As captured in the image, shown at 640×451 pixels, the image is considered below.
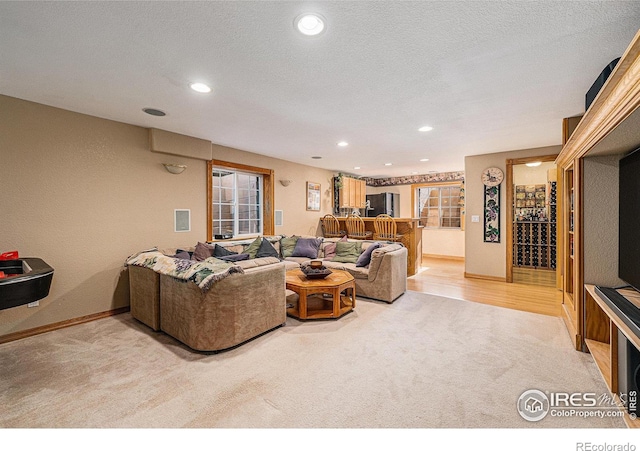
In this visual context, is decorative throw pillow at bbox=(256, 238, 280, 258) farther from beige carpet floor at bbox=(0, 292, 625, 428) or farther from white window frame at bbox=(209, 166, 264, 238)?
beige carpet floor at bbox=(0, 292, 625, 428)

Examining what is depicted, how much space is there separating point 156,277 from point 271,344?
1.38 meters

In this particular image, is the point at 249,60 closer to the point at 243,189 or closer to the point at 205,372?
the point at 205,372

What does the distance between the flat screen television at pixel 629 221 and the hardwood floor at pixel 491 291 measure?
5.31ft

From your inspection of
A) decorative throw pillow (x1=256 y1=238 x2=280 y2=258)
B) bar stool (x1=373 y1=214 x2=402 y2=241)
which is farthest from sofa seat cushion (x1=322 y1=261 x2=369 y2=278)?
bar stool (x1=373 y1=214 x2=402 y2=241)

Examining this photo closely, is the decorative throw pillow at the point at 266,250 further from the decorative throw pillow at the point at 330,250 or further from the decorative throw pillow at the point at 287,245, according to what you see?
the decorative throw pillow at the point at 330,250

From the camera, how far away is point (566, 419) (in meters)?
1.73

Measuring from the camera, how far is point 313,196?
6809mm

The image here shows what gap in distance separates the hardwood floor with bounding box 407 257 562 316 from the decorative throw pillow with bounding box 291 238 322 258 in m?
1.71

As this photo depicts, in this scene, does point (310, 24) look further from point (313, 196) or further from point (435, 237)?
point (435, 237)

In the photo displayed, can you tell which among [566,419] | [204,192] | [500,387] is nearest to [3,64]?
[204,192]

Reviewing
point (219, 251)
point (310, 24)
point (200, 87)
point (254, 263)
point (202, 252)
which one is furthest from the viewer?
point (219, 251)

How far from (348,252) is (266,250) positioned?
4.41 feet

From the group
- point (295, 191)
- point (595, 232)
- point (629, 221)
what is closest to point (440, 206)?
point (295, 191)

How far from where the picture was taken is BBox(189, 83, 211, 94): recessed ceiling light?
255 cm
